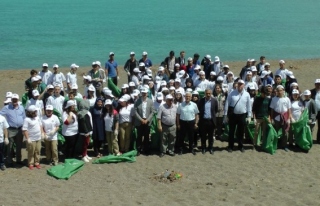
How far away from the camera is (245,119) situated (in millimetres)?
12961

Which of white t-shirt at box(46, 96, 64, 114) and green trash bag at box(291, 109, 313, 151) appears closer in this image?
white t-shirt at box(46, 96, 64, 114)

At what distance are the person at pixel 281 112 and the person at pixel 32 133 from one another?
5554mm

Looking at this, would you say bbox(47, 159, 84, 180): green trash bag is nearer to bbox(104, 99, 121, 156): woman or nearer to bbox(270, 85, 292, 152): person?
bbox(104, 99, 121, 156): woman

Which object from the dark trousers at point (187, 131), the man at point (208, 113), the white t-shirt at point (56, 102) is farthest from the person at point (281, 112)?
the white t-shirt at point (56, 102)

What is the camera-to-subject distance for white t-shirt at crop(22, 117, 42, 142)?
37.9 feet

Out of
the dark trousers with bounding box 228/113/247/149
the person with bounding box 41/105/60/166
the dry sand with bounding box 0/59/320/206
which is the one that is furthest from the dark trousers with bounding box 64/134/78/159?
the dark trousers with bounding box 228/113/247/149

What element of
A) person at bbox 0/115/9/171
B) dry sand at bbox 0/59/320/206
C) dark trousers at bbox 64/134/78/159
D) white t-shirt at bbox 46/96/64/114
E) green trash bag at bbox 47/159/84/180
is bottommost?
dry sand at bbox 0/59/320/206

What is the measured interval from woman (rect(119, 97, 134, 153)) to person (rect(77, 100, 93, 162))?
2.52 feet

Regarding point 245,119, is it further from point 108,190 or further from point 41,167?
point 41,167

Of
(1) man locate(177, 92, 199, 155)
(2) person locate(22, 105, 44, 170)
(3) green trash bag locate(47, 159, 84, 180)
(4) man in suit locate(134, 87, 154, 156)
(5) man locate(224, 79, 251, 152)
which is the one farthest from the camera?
(5) man locate(224, 79, 251, 152)

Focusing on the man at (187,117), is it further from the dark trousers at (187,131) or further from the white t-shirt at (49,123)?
the white t-shirt at (49,123)

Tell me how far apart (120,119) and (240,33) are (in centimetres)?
4532

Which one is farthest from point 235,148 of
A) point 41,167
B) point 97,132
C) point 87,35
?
point 87,35

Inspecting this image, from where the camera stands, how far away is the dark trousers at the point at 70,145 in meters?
12.2
